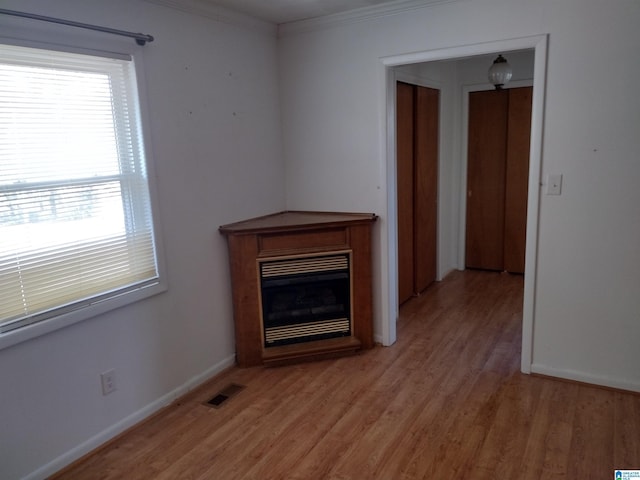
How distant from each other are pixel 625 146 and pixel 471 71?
2766mm

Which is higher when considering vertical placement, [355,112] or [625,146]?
[355,112]

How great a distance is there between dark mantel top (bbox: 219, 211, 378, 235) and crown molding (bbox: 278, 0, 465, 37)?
1.35 m

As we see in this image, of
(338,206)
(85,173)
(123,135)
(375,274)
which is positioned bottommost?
(375,274)

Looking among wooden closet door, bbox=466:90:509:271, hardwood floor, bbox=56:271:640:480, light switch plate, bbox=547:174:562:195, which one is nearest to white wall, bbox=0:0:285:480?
hardwood floor, bbox=56:271:640:480

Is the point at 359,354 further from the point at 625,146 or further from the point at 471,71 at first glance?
the point at 471,71

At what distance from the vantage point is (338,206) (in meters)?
3.62

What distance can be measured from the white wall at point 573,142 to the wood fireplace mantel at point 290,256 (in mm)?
300

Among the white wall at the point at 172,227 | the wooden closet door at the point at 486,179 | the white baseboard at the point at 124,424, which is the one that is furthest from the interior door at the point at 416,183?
the white baseboard at the point at 124,424

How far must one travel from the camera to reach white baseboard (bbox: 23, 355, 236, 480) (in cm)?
227

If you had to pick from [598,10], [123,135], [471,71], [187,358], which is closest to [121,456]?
[187,358]

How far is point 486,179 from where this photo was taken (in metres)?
5.28

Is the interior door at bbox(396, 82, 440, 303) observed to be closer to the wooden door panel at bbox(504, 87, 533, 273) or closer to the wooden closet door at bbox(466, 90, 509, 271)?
the wooden closet door at bbox(466, 90, 509, 271)

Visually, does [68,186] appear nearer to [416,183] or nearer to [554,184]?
[554,184]

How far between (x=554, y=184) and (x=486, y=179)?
2.51 metres
